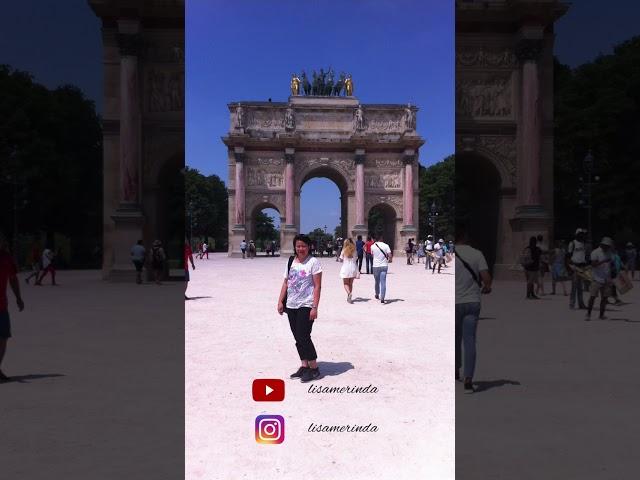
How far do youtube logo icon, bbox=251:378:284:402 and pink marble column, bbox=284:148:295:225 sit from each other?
1.42 meters

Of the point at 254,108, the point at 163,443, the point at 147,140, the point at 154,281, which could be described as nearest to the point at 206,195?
the point at 254,108

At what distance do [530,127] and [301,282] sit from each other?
24476 mm

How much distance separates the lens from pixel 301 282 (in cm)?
418

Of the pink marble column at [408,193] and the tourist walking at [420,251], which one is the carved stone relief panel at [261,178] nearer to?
the pink marble column at [408,193]

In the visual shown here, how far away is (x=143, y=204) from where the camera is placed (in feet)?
84.7

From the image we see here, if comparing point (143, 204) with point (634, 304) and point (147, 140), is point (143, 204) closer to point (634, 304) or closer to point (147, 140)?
point (147, 140)

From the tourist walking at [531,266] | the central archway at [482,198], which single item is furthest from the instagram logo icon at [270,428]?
the tourist walking at [531,266]

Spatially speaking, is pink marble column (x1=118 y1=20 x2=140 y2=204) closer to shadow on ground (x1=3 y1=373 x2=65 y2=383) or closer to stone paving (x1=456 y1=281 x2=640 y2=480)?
stone paving (x1=456 y1=281 x2=640 y2=480)

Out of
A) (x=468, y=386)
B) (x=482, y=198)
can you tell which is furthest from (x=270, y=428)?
(x=482, y=198)

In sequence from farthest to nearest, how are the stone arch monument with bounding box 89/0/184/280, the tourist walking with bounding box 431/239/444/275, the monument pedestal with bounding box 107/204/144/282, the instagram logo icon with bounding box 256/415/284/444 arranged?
the monument pedestal with bounding box 107/204/144/282
the stone arch monument with bounding box 89/0/184/280
the tourist walking with bounding box 431/239/444/275
the instagram logo icon with bounding box 256/415/284/444

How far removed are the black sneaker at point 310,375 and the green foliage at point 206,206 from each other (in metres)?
1.07

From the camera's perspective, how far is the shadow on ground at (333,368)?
4035mm

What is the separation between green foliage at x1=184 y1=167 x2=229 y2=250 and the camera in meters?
3.62

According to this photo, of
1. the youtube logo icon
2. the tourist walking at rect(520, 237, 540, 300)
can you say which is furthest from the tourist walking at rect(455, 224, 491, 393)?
the tourist walking at rect(520, 237, 540, 300)
